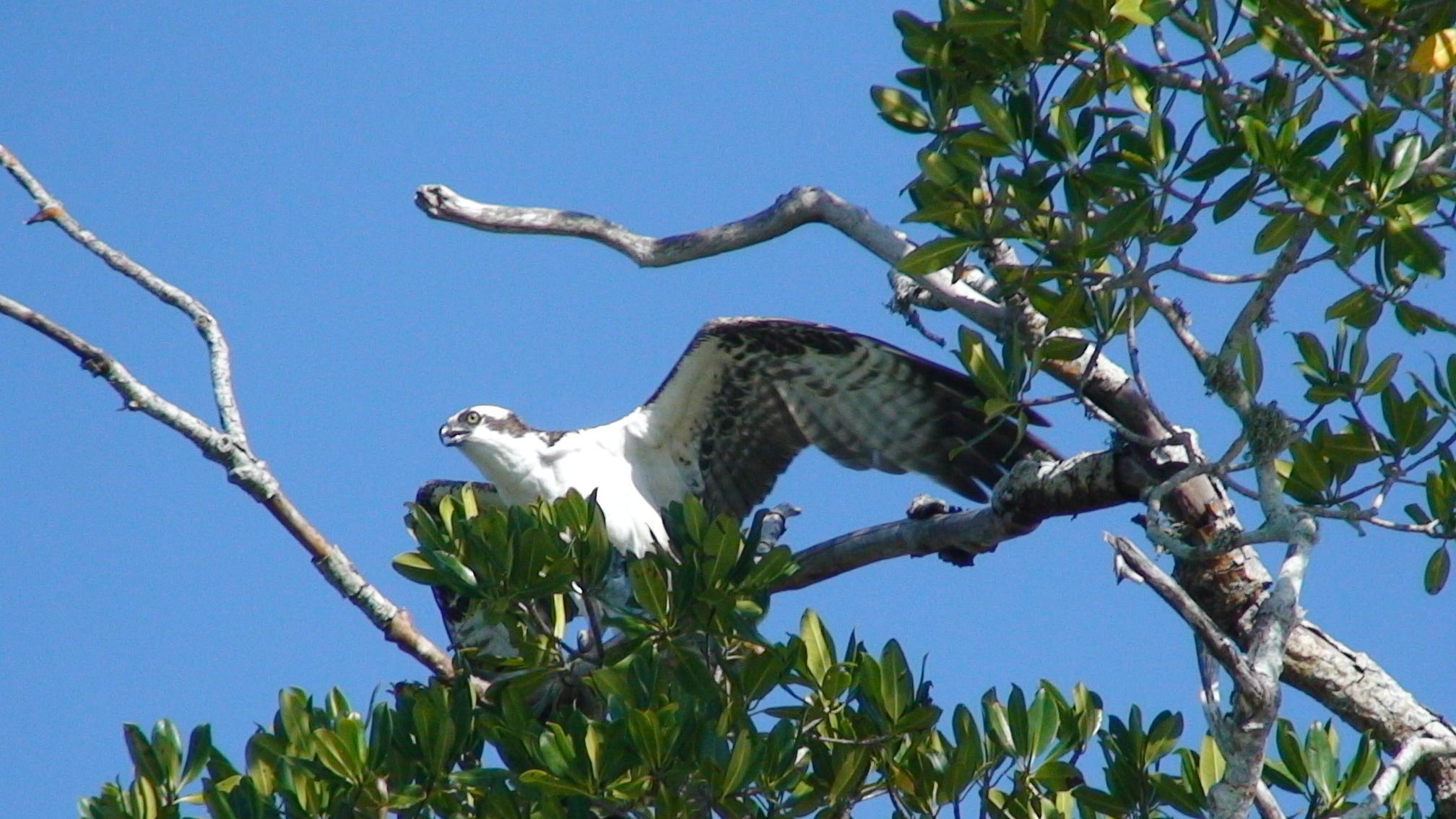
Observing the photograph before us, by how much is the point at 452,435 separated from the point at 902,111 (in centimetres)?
392

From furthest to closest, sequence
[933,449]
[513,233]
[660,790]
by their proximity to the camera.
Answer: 1. [933,449]
2. [513,233]
3. [660,790]

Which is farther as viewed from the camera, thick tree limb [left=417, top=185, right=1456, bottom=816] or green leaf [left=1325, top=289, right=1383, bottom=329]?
thick tree limb [left=417, top=185, right=1456, bottom=816]

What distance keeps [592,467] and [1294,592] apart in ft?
15.4

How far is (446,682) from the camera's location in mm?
5707

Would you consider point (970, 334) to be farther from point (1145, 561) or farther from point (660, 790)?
point (660, 790)

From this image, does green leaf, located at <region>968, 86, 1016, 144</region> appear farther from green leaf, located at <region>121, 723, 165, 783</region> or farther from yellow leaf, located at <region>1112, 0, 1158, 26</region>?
green leaf, located at <region>121, 723, 165, 783</region>

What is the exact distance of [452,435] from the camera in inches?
343

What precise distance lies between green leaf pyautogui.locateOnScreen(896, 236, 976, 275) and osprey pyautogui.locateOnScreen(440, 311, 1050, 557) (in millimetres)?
2128

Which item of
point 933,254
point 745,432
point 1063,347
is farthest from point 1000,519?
point 745,432

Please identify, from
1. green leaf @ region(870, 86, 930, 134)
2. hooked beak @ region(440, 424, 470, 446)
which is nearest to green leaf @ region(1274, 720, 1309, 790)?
green leaf @ region(870, 86, 930, 134)

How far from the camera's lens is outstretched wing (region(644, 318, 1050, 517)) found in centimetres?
754

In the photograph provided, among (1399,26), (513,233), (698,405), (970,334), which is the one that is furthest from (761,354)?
(1399,26)

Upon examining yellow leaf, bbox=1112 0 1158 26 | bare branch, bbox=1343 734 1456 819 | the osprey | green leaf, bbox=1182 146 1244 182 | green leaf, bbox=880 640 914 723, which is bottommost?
bare branch, bbox=1343 734 1456 819

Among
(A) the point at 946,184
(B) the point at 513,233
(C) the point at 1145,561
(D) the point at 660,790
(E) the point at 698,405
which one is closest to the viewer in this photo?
(C) the point at 1145,561
